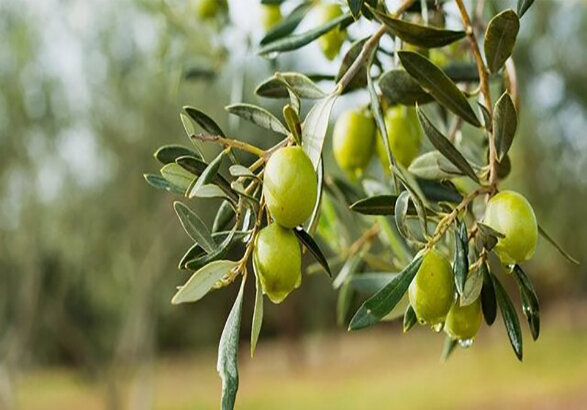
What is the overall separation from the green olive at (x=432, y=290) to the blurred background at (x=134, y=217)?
15.2ft

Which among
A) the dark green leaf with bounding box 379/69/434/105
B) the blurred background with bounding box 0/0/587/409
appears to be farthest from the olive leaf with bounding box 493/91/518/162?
the blurred background with bounding box 0/0/587/409

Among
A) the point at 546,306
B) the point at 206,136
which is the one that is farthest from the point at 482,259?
the point at 546,306

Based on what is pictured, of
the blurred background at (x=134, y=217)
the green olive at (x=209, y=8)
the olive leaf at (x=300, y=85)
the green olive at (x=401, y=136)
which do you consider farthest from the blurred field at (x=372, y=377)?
the olive leaf at (x=300, y=85)

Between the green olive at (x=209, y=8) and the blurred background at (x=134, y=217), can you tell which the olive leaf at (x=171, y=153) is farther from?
the blurred background at (x=134, y=217)

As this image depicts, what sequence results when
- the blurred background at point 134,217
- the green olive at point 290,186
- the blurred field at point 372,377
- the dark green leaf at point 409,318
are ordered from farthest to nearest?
the blurred field at point 372,377, the blurred background at point 134,217, the dark green leaf at point 409,318, the green olive at point 290,186

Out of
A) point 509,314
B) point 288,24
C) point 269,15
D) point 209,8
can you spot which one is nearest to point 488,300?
point 509,314

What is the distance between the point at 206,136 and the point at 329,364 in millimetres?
20198

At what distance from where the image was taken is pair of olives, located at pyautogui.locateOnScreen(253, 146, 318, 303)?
0.46 m

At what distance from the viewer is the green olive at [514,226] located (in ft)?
1.67

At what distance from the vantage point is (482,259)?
21.0 inches

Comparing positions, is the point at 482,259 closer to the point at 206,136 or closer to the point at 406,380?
the point at 206,136

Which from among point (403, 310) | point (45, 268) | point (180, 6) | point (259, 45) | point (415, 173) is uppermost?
point (180, 6)

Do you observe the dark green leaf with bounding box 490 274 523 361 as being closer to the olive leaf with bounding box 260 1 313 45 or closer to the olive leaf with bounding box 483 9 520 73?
the olive leaf with bounding box 483 9 520 73

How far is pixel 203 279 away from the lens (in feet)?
1.64
